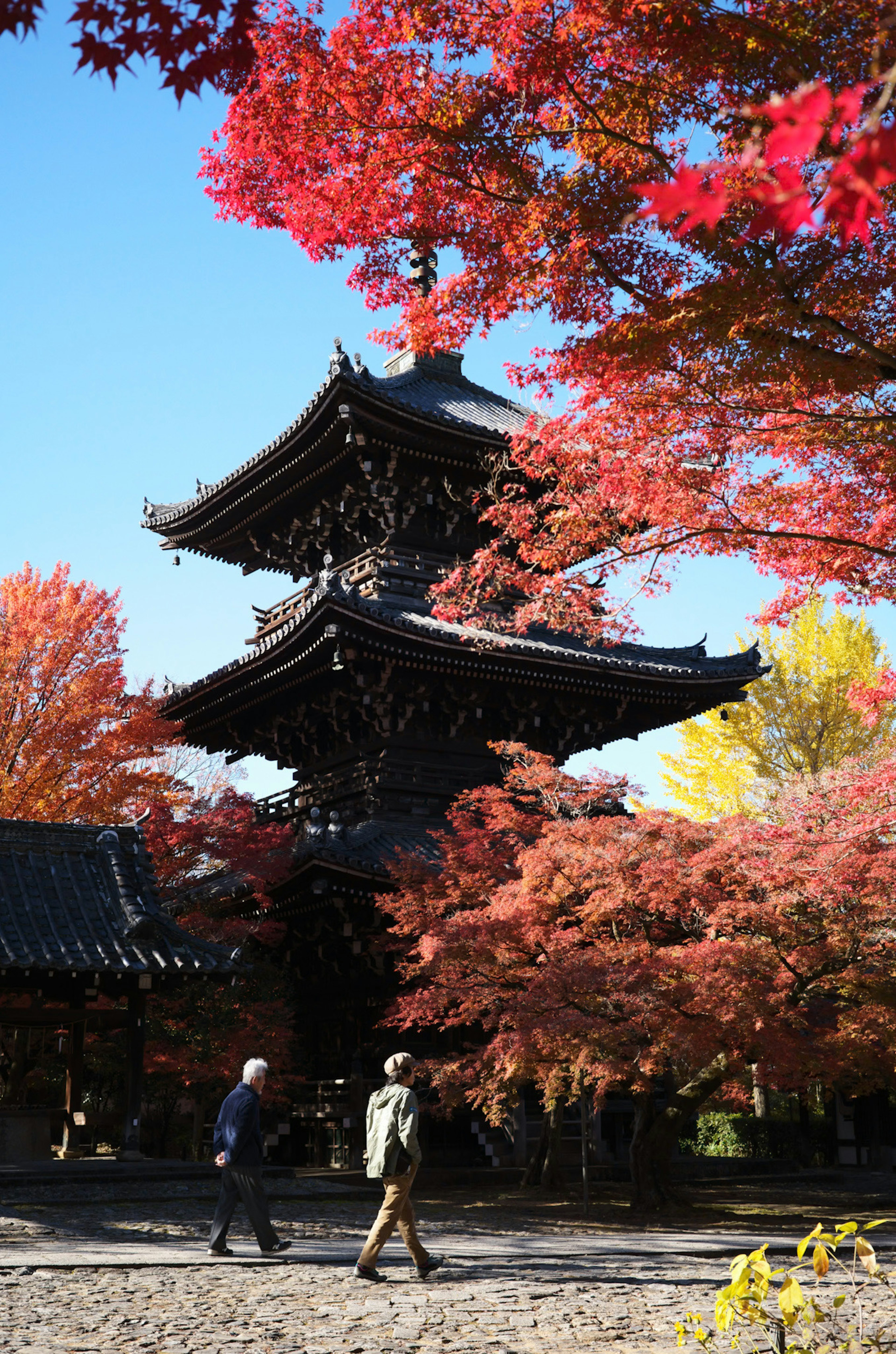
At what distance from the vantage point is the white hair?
8.92 meters

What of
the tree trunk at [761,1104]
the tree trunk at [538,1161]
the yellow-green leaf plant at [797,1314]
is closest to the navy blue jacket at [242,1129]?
the yellow-green leaf plant at [797,1314]

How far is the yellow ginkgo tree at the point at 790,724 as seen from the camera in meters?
28.5

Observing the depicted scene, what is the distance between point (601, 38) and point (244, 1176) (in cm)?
854

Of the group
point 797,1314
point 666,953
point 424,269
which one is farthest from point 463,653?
point 797,1314

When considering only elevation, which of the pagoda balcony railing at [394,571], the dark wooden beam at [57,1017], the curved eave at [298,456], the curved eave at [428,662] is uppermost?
the curved eave at [298,456]

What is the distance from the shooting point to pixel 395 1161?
805cm

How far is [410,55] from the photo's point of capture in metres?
8.64

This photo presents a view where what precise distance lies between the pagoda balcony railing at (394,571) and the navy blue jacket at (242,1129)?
1201cm

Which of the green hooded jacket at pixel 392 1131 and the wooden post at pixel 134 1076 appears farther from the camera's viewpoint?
the wooden post at pixel 134 1076

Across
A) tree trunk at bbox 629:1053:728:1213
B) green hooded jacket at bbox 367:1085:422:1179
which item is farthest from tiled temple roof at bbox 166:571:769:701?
green hooded jacket at bbox 367:1085:422:1179

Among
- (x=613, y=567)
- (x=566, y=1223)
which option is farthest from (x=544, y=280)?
(x=566, y=1223)

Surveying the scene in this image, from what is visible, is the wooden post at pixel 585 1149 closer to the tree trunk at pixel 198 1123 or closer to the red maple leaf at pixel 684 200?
the tree trunk at pixel 198 1123

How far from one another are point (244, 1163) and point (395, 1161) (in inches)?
57.6

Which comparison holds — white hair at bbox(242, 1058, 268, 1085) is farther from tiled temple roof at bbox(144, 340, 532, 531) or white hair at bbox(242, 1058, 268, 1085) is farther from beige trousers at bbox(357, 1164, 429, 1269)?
tiled temple roof at bbox(144, 340, 532, 531)
